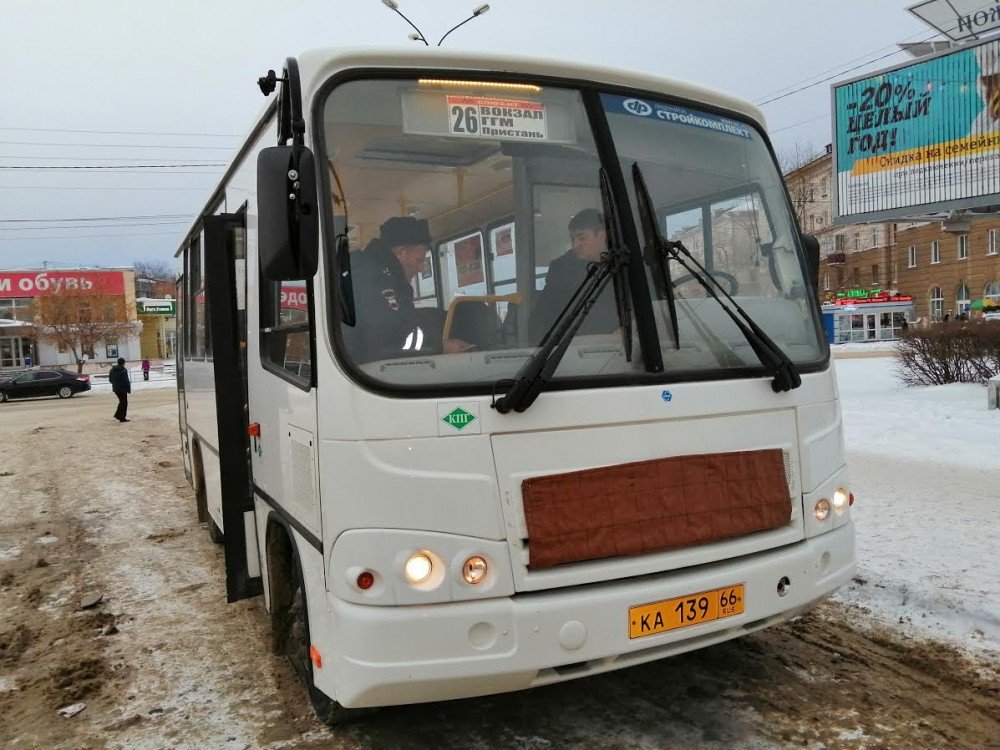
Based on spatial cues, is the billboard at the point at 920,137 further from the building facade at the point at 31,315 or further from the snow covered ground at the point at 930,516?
the building facade at the point at 31,315

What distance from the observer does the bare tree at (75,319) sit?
53.2 m

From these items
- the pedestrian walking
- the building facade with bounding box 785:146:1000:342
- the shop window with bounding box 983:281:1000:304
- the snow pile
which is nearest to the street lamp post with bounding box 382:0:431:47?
the pedestrian walking

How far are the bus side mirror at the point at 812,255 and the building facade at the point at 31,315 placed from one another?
6130cm

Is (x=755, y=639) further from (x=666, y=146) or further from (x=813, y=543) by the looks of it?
(x=666, y=146)

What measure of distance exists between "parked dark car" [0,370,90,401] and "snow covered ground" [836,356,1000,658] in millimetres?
36111

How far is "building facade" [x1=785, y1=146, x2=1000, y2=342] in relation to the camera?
47906 mm

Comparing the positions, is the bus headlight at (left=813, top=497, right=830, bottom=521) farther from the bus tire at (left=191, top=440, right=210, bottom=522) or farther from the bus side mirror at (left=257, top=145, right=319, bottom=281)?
the bus tire at (left=191, top=440, right=210, bottom=522)

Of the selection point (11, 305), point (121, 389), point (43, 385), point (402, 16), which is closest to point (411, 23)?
point (402, 16)

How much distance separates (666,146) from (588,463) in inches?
59.2

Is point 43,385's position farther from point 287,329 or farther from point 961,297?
point 961,297

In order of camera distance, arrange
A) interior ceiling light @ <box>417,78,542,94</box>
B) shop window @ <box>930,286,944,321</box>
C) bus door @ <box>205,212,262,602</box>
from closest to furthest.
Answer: interior ceiling light @ <box>417,78,542,94</box>
bus door @ <box>205,212,262,602</box>
shop window @ <box>930,286,944,321</box>

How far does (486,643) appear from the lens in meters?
3.01

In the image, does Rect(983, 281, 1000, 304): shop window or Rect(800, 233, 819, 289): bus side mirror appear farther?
Rect(983, 281, 1000, 304): shop window

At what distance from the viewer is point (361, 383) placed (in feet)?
10.0
